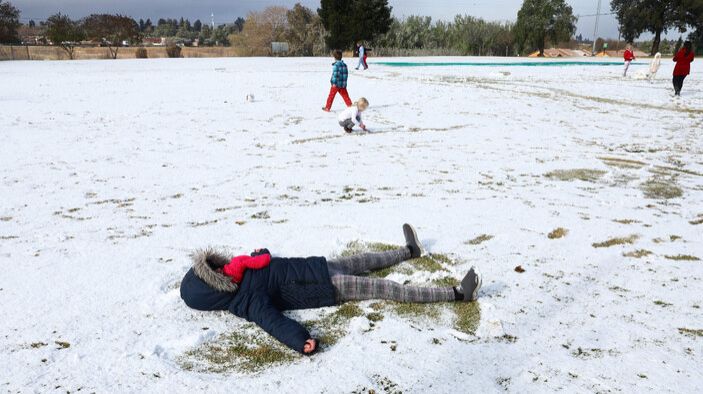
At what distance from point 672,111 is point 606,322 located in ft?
35.7

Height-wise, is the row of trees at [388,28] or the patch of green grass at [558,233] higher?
the row of trees at [388,28]

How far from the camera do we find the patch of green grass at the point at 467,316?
2.82 meters

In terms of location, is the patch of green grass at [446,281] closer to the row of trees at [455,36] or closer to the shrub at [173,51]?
the shrub at [173,51]

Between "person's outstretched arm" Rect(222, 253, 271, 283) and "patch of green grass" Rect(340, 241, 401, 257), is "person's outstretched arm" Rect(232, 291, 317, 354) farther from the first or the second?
"patch of green grass" Rect(340, 241, 401, 257)

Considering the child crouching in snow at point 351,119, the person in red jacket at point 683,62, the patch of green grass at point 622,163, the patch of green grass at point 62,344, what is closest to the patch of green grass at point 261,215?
the patch of green grass at point 62,344

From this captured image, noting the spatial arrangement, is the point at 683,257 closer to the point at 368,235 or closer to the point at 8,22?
the point at 368,235

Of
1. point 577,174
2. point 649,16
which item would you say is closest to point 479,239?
point 577,174

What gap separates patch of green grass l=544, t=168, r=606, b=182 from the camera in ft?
19.7

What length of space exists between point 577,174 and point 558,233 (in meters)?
2.28

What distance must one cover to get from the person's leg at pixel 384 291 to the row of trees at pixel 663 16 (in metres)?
47.1

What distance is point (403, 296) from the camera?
304 centimetres

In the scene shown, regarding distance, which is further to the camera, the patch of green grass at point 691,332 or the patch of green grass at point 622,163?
the patch of green grass at point 622,163

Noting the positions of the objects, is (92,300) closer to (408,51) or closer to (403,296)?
(403,296)

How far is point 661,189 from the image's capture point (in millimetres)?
5602
